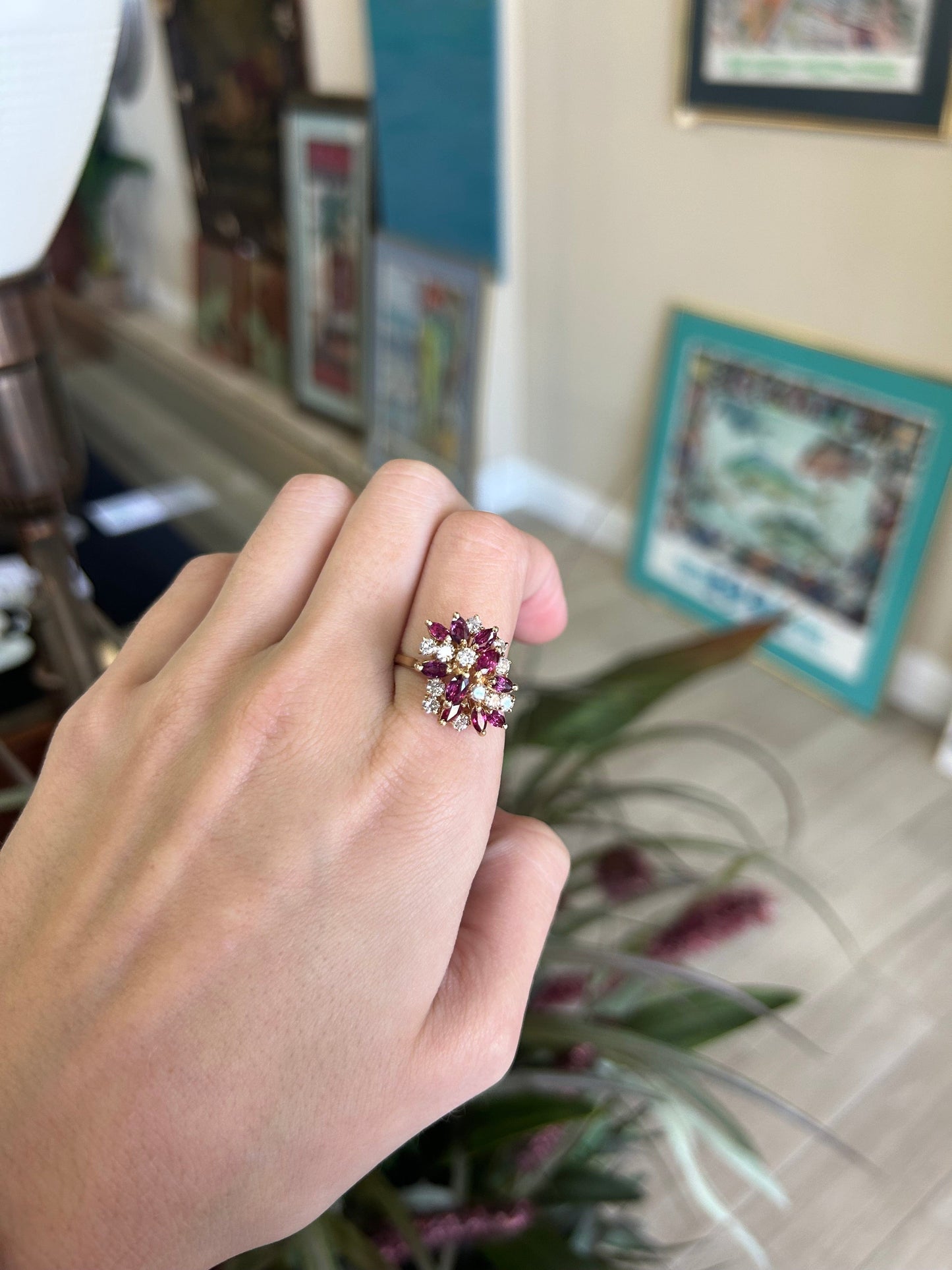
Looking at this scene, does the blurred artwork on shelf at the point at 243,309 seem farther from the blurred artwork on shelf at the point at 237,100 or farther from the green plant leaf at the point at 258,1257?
the green plant leaf at the point at 258,1257

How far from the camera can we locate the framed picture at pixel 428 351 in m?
2.12

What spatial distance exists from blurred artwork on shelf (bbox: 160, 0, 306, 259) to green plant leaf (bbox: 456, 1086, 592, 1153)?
2665 millimetres

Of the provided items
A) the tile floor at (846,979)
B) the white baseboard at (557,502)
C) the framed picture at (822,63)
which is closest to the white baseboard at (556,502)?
the white baseboard at (557,502)

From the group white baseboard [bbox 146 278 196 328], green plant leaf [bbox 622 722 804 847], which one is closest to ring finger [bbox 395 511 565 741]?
green plant leaf [bbox 622 722 804 847]

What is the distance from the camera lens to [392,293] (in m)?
2.31

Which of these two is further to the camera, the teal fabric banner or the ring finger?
the teal fabric banner

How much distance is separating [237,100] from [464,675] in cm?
305

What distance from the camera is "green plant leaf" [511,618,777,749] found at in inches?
23.7

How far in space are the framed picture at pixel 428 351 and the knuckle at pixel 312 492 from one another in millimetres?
A: 1570

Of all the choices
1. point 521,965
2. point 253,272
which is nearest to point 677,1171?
point 521,965

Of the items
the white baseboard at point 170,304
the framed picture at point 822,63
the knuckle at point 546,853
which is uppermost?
the framed picture at point 822,63

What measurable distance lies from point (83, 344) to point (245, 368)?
2374 millimetres

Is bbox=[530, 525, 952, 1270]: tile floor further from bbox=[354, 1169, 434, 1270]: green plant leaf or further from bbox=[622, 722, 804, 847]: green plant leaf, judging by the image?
bbox=[354, 1169, 434, 1270]: green plant leaf

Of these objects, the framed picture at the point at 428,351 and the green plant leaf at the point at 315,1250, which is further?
the framed picture at the point at 428,351
